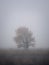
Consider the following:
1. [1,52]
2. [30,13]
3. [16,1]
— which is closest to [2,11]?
[16,1]

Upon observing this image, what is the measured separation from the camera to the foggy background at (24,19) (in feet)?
3.93

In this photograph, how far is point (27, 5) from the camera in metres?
1.23

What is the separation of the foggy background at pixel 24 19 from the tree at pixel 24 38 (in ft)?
0.12

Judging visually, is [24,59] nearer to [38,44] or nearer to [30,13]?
[38,44]

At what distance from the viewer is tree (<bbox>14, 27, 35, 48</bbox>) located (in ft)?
3.92

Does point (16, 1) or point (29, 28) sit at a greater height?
point (16, 1)

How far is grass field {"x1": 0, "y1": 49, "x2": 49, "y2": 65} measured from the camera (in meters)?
1.17

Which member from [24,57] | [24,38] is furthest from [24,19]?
[24,57]

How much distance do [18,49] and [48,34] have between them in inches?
13.6

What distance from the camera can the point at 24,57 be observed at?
1168mm

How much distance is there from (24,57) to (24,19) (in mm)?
389

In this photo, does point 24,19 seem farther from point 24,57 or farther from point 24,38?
point 24,57

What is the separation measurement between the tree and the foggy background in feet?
0.12

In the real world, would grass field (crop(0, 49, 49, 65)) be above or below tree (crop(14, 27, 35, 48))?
below
